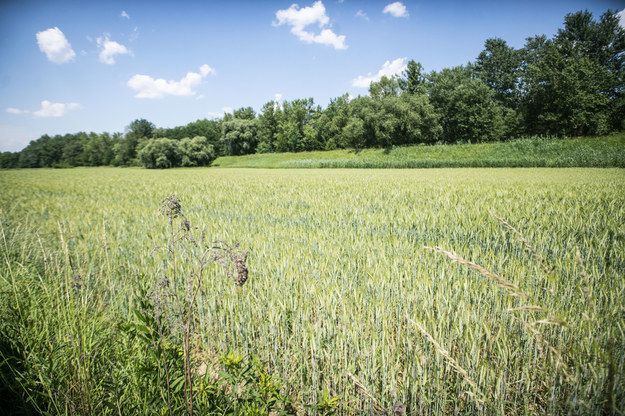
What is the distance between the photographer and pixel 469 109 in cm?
5275

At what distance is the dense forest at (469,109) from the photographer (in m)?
45.6

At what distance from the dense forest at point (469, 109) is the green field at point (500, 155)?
26.9 feet

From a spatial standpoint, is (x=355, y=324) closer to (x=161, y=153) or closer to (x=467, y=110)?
(x=467, y=110)

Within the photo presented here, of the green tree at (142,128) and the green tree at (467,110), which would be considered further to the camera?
the green tree at (142,128)

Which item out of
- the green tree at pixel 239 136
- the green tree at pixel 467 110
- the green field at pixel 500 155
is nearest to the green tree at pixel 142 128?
the green tree at pixel 239 136

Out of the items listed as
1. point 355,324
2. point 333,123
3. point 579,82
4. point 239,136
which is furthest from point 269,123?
point 355,324

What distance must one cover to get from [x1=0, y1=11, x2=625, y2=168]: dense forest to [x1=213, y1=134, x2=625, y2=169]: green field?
Answer: 819 centimetres

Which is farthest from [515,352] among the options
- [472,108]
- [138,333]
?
[472,108]

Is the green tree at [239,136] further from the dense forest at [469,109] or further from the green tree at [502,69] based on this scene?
the green tree at [502,69]

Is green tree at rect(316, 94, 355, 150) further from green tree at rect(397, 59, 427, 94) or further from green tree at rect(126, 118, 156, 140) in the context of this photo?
green tree at rect(126, 118, 156, 140)

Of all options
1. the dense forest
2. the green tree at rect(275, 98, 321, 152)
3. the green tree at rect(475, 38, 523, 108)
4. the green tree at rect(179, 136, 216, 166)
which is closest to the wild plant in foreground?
the dense forest

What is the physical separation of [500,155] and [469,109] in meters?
21.7

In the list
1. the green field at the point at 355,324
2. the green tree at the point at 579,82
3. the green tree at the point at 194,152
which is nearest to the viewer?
the green field at the point at 355,324

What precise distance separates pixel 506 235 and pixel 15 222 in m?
10.5
